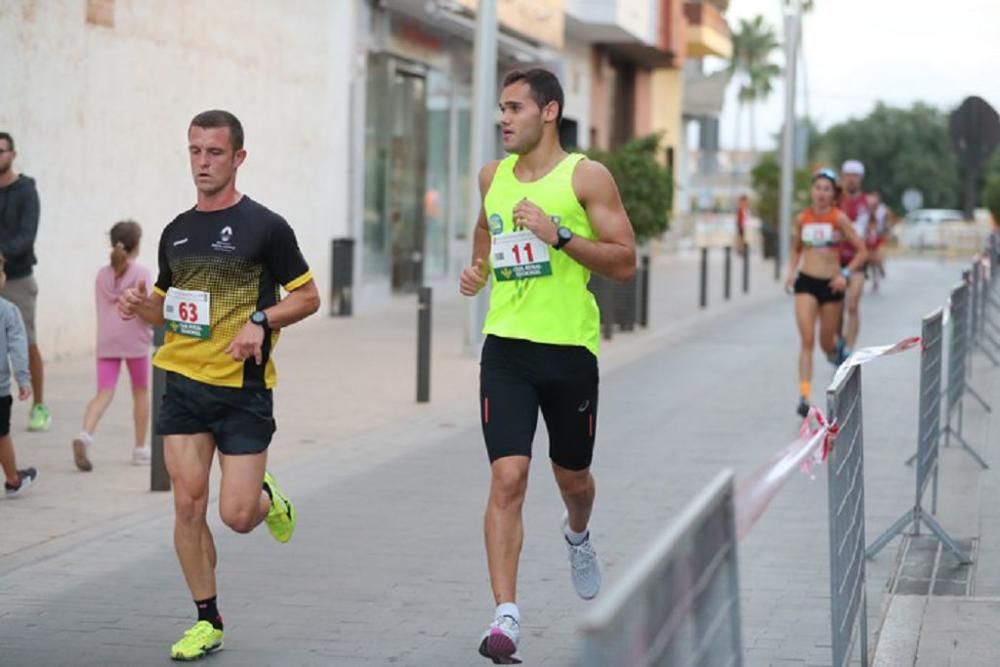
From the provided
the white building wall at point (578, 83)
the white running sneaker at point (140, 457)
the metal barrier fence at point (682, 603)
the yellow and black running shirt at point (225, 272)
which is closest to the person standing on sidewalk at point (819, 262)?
the white running sneaker at point (140, 457)

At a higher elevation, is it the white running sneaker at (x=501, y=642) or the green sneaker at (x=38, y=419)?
the white running sneaker at (x=501, y=642)

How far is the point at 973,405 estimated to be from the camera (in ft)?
51.6

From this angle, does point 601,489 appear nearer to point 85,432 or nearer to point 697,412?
point 85,432

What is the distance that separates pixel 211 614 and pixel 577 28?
1330 inches

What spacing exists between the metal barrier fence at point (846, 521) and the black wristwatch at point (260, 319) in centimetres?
189

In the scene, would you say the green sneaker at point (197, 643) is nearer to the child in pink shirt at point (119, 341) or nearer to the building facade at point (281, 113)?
the child in pink shirt at point (119, 341)

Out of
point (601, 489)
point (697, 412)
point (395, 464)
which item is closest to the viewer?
point (601, 489)

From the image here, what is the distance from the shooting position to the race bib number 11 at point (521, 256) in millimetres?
6645

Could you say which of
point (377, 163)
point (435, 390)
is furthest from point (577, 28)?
point (435, 390)

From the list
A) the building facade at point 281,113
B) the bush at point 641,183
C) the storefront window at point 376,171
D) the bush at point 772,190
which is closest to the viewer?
the building facade at point 281,113

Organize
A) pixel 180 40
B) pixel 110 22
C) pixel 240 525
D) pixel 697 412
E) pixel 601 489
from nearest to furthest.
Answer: pixel 240 525
pixel 601 489
pixel 697 412
pixel 110 22
pixel 180 40

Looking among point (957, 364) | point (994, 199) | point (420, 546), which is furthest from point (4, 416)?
point (994, 199)

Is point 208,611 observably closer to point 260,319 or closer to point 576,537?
point 260,319

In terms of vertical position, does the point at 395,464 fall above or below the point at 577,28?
below
